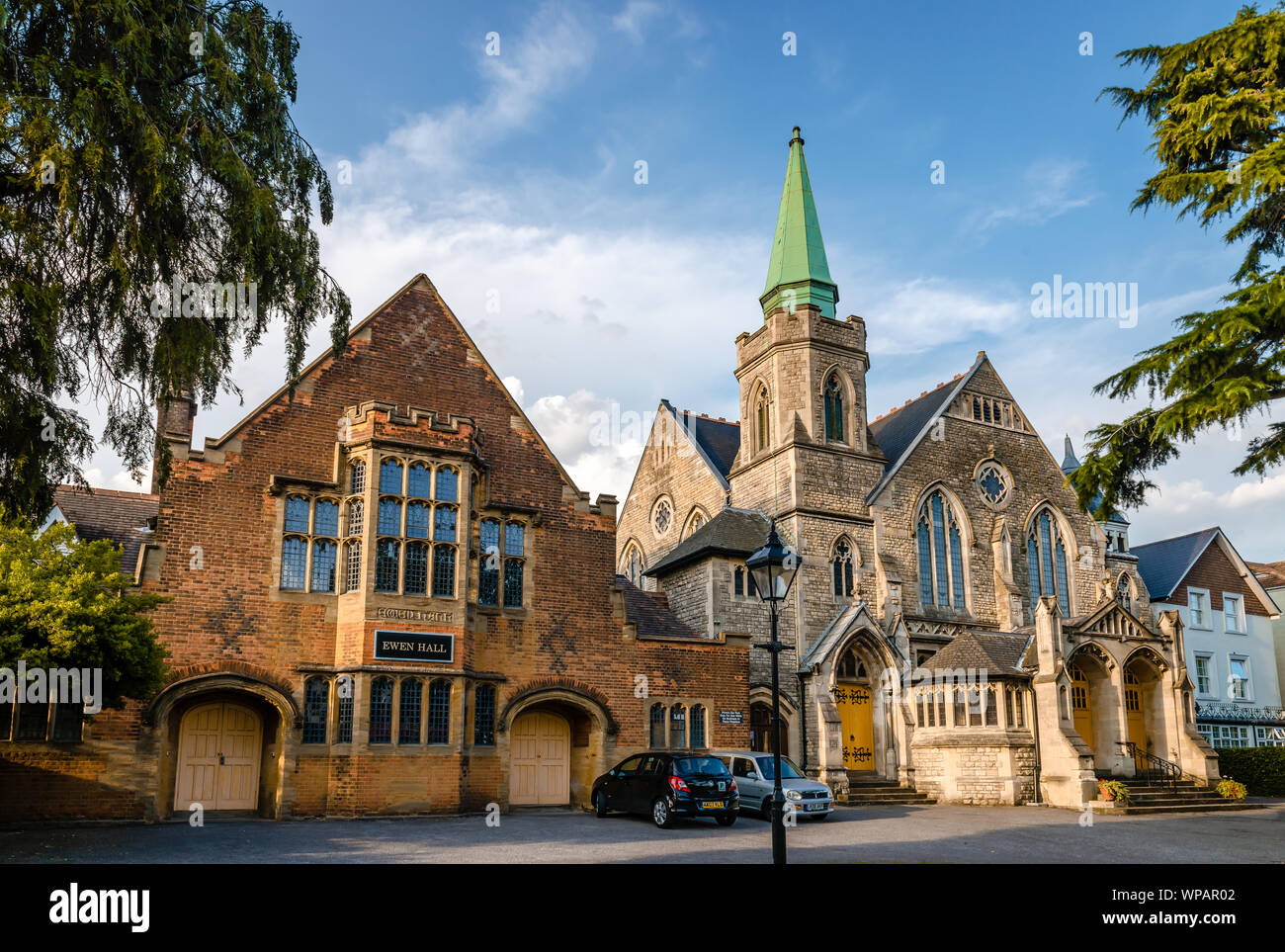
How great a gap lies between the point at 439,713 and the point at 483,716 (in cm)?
133

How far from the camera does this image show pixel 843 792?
2628cm

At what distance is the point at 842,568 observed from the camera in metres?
31.7

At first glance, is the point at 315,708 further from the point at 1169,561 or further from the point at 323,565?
the point at 1169,561

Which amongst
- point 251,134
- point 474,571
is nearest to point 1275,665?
point 474,571

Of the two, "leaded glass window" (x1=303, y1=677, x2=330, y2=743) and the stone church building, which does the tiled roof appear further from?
"leaded glass window" (x1=303, y1=677, x2=330, y2=743)

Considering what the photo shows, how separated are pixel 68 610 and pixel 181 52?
7.87 m

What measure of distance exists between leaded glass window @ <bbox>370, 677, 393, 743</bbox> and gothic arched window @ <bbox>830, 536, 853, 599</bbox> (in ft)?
48.1

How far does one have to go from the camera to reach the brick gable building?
20406 mm

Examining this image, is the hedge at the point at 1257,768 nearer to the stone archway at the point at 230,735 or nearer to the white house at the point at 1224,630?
the white house at the point at 1224,630

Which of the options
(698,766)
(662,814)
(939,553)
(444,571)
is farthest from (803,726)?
(444,571)

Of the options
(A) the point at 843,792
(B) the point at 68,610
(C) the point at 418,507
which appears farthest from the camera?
(A) the point at 843,792

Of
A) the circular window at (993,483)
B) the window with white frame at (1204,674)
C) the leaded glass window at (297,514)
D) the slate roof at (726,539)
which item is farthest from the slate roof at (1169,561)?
the leaded glass window at (297,514)

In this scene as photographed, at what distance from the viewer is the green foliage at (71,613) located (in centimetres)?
1465

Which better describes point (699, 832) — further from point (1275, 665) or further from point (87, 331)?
point (1275, 665)
